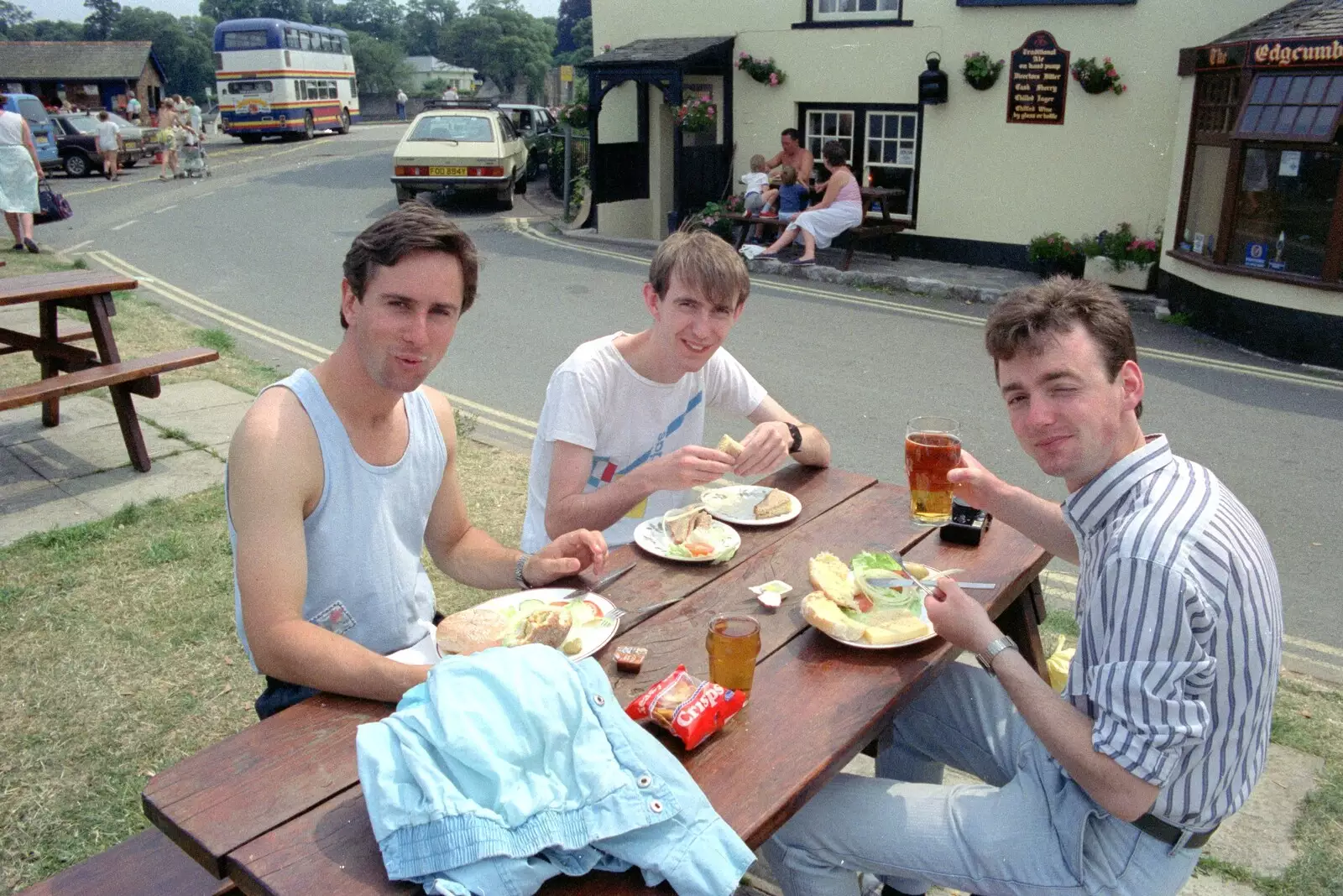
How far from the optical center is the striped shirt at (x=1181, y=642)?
1.76 metres

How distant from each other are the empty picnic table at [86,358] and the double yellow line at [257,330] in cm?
133

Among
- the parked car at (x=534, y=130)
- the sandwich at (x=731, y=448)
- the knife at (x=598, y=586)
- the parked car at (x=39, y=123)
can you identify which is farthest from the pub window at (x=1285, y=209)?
the parked car at (x=39, y=123)

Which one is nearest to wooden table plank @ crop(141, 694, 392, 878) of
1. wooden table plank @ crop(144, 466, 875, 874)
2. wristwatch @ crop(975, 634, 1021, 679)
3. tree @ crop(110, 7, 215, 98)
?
wooden table plank @ crop(144, 466, 875, 874)

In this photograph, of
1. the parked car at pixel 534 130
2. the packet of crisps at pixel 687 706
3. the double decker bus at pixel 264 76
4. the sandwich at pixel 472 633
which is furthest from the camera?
the double decker bus at pixel 264 76

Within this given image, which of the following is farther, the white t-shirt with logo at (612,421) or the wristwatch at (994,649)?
the white t-shirt with logo at (612,421)

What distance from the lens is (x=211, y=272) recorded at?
12273 mm

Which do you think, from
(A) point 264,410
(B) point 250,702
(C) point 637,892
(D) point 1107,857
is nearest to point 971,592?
(D) point 1107,857

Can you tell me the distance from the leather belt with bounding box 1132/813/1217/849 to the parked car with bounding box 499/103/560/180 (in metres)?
20.5

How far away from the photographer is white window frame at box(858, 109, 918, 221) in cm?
1323

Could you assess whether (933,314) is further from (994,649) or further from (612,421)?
(994,649)

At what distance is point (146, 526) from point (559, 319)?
5.52 m

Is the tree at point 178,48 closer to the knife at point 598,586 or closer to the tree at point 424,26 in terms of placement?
the tree at point 424,26

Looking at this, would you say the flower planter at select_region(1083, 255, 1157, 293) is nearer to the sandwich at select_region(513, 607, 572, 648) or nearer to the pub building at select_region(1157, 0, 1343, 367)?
the pub building at select_region(1157, 0, 1343, 367)

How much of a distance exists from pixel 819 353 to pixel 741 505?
600 cm
